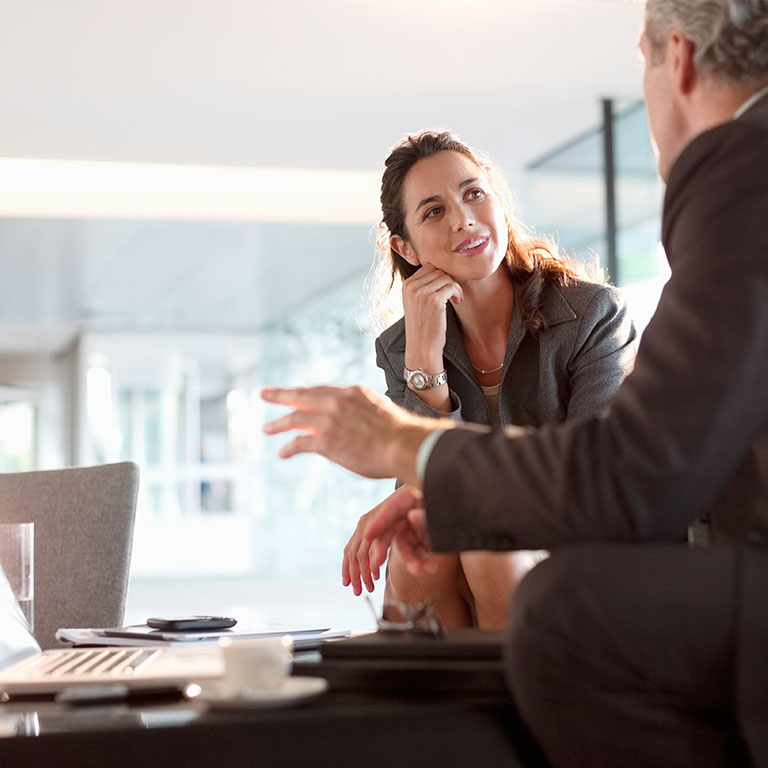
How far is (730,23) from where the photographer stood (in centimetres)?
108

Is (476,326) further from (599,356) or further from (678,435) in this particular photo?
(678,435)

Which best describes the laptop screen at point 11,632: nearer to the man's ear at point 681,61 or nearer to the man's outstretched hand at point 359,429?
the man's outstretched hand at point 359,429

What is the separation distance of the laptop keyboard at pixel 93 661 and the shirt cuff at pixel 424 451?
0.39 metres

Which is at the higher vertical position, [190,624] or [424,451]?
[424,451]

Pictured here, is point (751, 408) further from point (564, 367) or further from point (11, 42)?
point (11, 42)

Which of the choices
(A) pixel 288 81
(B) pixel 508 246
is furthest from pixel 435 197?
(A) pixel 288 81

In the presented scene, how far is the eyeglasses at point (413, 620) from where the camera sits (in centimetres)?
117

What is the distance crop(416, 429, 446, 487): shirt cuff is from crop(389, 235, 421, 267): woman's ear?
1.77m

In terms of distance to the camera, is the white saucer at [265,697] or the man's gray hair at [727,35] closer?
the white saucer at [265,697]

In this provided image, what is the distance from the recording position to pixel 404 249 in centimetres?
276

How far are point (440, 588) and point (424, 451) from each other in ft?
3.80

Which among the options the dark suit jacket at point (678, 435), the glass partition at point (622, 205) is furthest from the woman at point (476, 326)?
the glass partition at point (622, 205)

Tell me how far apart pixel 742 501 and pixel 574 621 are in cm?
23

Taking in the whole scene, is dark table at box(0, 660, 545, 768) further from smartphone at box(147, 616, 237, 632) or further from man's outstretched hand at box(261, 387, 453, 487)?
smartphone at box(147, 616, 237, 632)
